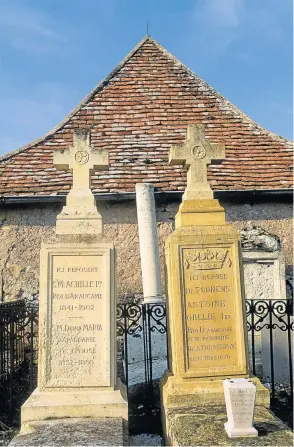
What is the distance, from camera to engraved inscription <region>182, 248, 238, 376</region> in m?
4.51

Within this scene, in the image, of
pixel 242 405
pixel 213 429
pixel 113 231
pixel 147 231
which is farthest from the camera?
pixel 113 231

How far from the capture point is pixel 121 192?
936cm

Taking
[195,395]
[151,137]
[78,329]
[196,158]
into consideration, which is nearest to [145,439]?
[195,395]

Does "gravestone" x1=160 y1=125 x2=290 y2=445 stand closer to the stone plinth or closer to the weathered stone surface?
the stone plinth

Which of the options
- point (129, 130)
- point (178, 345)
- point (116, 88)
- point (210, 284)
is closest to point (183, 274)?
point (210, 284)

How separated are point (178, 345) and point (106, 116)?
772 cm

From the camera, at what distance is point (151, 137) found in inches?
415

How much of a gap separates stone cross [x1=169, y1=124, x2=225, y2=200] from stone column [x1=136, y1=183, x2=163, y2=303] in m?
3.91

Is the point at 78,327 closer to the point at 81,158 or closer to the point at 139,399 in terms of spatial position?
the point at 139,399

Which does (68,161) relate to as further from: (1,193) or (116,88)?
(116,88)

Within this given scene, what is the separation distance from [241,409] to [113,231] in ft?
21.7

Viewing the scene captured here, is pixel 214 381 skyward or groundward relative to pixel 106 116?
groundward

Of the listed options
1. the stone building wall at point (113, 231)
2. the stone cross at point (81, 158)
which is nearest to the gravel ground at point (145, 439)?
the stone cross at point (81, 158)

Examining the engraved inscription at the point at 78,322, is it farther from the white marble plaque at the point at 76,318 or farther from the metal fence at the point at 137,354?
the metal fence at the point at 137,354
